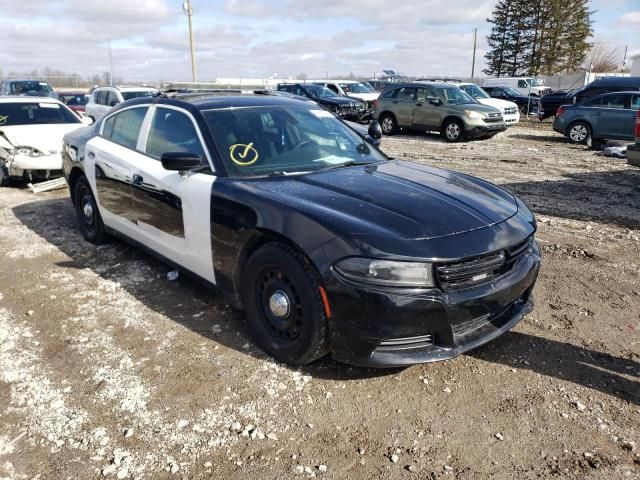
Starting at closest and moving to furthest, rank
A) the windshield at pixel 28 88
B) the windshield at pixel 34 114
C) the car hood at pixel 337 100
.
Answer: the windshield at pixel 34 114 < the windshield at pixel 28 88 < the car hood at pixel 337 100

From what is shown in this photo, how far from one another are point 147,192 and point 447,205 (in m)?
2.49

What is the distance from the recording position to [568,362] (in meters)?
3.47

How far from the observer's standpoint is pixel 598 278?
487 centimetres

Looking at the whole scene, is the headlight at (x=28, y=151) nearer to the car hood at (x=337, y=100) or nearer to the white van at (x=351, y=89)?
the car hood at (x=337, y=100)

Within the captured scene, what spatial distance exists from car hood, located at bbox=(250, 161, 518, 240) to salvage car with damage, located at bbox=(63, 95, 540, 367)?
0.04 feet

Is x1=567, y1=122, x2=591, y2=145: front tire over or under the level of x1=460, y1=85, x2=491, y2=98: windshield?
under

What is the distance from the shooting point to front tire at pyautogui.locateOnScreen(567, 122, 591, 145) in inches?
586

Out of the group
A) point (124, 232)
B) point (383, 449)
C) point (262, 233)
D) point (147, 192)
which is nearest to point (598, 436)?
point (383, 449)

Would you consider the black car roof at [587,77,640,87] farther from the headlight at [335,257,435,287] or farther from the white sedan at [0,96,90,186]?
the headlight at [335,257,435,287]

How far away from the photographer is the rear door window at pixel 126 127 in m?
4.78

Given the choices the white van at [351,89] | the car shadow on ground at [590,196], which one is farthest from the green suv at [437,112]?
the white van at [351,89]

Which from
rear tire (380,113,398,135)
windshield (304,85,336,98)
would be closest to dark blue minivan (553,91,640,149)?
rear tire (380,113,398,135)

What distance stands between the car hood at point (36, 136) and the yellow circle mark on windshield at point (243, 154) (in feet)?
19.9

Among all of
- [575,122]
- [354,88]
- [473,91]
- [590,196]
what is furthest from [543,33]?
[590,196]
